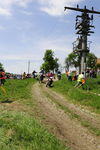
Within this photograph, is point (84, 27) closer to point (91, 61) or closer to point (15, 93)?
point (15, 93)

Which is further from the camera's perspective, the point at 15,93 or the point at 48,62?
the point at 48,62

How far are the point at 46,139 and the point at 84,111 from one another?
7.51m

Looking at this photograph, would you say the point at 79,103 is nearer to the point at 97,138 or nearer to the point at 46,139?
the point at 97,138

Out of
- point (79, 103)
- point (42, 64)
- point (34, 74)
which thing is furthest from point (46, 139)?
point (42, 64)

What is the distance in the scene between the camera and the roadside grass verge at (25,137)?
22.4 ft

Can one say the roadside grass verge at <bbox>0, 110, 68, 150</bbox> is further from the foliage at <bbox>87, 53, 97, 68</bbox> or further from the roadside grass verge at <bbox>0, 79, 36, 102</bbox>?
the foliage at <bbox>87, 53, 97, 68</bbox>

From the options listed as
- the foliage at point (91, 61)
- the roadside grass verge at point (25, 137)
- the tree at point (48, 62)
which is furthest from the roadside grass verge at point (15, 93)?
the foliage at point (91, 61)

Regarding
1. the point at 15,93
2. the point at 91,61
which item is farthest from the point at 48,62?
the point at 15,93

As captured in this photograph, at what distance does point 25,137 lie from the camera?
7477 mm

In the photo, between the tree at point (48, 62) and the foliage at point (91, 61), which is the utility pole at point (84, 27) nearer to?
the tree at point (48, 62)

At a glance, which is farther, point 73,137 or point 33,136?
point 73,137

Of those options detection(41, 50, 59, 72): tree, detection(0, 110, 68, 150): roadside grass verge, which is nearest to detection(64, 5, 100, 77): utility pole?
detection(0, 110, 68, 150): roadside grass verge

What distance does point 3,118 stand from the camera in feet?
31.1

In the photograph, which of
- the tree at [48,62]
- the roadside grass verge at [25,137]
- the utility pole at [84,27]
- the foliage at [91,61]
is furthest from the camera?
the foliage at [91,61]
